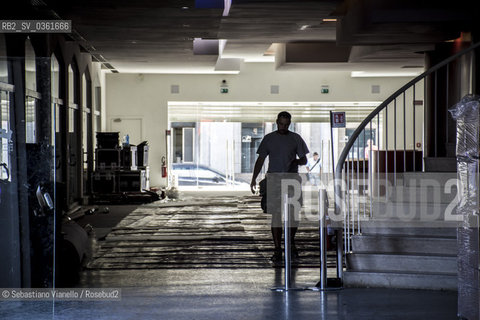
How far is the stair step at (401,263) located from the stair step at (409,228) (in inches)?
18.2

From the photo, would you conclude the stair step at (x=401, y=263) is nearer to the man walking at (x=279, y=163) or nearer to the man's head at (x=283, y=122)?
the man walking at (x=279, y=163)

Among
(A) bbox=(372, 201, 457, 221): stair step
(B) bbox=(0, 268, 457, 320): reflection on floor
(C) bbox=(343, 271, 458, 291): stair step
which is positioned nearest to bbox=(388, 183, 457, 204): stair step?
(A) bbox=(372, 201, 457, 221): stair step

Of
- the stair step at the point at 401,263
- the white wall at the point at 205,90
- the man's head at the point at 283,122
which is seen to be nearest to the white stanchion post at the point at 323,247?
the stair step at the point at 401,263

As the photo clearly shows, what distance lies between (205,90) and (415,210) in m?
14.5

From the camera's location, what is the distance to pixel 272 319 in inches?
188

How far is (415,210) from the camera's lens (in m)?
6.74

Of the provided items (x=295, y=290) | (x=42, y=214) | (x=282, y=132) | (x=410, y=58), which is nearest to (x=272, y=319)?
(x=295, y=290)

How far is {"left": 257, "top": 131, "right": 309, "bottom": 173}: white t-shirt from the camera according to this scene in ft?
23.7

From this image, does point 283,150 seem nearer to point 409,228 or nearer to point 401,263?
point 409,228

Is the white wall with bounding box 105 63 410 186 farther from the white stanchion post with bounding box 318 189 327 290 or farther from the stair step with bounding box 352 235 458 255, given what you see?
the white stanchion post with bounding box 318 189 327 290

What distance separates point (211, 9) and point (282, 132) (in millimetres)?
3718

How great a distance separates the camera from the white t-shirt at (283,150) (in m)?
7.21

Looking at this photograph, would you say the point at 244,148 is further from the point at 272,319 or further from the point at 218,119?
the point at 272,319

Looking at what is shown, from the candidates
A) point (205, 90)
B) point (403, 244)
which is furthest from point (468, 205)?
point (205, 90)
